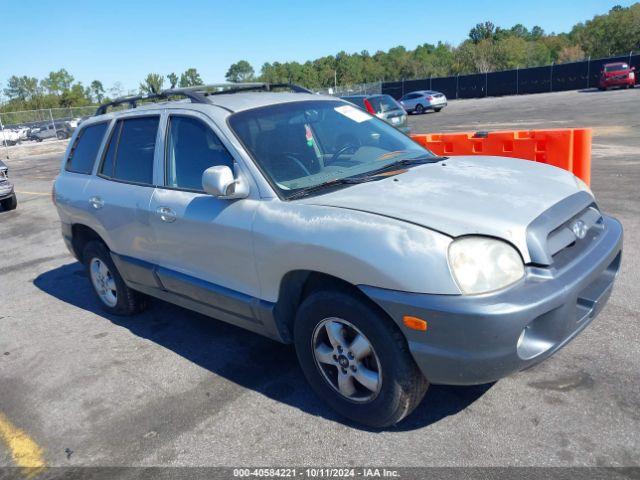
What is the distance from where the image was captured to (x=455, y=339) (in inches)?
99.7

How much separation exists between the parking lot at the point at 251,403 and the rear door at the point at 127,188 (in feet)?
2.90

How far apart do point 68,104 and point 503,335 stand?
8483 cm

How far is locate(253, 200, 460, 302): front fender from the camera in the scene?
2549mm

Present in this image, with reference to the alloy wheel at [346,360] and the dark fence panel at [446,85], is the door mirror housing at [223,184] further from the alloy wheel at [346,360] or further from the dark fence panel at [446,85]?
the dark fence panel at [446,85]

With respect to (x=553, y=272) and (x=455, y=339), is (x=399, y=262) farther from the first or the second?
(x=553, y=272)

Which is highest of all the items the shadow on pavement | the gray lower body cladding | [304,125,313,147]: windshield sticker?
[304,125,313,147]: windshield sticker

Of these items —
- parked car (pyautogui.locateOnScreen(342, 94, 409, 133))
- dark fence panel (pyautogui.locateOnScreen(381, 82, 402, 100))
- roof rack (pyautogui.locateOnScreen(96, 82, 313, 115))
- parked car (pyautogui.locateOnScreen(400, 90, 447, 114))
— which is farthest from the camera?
dark fence panel (pyautogui.locateOnScreen(381, 82, 402, 100))

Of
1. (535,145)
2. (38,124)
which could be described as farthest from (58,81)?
(535,145)

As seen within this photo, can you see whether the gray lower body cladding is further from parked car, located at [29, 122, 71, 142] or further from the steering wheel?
parked car, located at [29, 122, 71, 142]

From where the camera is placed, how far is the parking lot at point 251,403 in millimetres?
2867

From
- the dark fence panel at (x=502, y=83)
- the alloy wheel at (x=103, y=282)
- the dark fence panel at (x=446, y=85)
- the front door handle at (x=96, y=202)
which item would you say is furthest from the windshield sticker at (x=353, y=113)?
the dark fence panel at (x=446, y=85)

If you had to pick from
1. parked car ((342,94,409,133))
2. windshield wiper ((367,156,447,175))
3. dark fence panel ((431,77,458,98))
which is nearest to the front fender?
windshield wiper ((367,156,447,175))

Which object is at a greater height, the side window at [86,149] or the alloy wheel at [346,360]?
the side window at [86,149]

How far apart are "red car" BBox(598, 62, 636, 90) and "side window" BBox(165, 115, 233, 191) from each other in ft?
130
